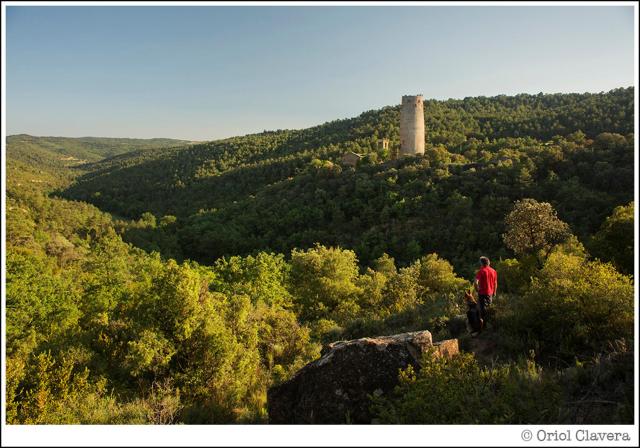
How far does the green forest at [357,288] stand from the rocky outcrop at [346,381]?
0.80 feet

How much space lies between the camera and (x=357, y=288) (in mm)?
18141

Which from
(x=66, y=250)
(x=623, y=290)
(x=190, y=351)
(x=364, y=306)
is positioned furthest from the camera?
(x=66, y=250)

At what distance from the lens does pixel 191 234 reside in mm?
40156

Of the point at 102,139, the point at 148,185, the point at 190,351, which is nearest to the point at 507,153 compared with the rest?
the point at 190,351

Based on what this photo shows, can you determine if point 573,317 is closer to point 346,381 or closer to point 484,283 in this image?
point 484,283

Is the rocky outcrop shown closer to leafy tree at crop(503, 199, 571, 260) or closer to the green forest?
the green forest

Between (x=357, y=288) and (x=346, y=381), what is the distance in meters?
13.8

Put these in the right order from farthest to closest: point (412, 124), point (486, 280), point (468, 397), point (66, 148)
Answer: point (66, 148), point (412, 124), point (486, 280), point (468, 397)

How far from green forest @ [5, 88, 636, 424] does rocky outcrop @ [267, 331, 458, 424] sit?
244 millimetres

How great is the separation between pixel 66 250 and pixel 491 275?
3396 cm

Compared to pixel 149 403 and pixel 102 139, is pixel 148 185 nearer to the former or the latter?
pixel 149 403

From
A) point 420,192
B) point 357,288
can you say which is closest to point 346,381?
point 357,288

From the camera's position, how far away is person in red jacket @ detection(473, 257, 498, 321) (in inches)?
240

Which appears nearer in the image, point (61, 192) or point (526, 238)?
point (526, 238)
